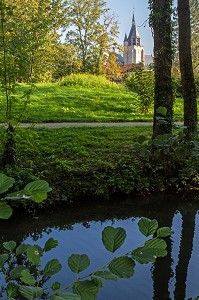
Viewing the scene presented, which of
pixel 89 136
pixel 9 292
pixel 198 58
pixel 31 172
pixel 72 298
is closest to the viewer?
pixel 72 298

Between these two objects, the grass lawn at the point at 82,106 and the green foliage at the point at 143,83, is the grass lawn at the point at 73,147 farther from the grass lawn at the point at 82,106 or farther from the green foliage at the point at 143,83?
the green foliage at the point at 143,83

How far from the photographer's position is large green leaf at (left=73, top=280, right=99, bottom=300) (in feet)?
2.80

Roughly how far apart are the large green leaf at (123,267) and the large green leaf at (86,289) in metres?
0.06

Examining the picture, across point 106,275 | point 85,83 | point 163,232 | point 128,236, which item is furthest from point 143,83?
point 106,275

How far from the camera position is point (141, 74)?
11.6 metres

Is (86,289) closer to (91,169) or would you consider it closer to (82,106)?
(91,169)

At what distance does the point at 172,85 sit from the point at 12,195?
7.20 metres

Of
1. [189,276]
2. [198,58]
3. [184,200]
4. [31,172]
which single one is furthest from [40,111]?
[198,58]

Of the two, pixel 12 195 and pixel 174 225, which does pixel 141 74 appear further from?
pixel 12 195

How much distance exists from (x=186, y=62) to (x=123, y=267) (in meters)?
8.20

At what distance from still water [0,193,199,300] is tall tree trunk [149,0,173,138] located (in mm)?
1458

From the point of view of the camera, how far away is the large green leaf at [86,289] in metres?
0.85

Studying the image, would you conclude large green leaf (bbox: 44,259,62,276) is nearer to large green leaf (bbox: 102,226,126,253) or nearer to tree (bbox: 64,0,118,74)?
large green leaf (bbox: 102,226,126,253)

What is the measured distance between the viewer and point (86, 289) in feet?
2.85
